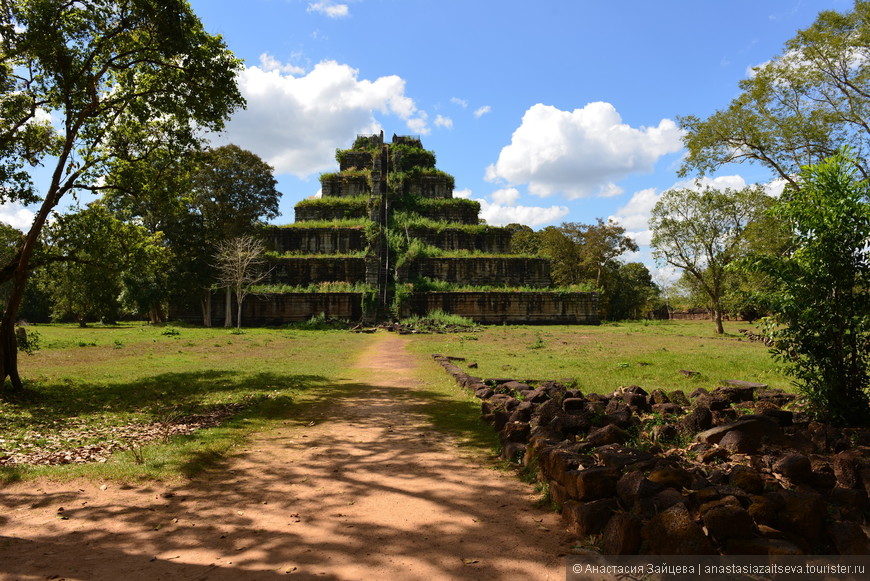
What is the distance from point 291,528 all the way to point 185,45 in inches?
398

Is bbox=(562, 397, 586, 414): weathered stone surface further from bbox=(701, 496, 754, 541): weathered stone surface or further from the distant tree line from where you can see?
the distant tree line

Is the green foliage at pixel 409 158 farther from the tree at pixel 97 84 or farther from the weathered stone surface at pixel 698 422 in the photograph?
the weathered stone surface at pixel 698 422

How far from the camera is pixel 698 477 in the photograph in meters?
4.05

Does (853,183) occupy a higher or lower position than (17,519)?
higher

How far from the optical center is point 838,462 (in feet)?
13.9

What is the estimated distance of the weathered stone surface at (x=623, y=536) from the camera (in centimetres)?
334

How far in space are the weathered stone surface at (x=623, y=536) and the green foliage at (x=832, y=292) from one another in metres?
3.71

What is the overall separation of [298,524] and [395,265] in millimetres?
32806

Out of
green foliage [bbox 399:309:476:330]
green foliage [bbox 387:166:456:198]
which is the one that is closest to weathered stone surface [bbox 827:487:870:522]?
green foliage [bbox 399:309:476:330]

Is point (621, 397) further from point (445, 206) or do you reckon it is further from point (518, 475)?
point (445, 206)

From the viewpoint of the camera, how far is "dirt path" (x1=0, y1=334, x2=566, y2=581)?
3.43 meters

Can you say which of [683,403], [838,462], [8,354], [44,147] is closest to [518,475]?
[838,462]

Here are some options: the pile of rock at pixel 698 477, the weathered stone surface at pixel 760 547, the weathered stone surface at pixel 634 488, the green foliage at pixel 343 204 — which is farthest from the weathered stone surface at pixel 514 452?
the green foliage at pixel 343 204

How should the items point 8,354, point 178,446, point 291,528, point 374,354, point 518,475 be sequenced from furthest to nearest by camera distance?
point 374,354
point 8,354
point 178,446
point 518,475
point 291,528
